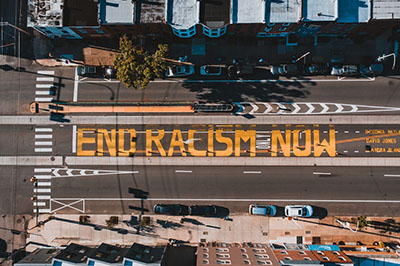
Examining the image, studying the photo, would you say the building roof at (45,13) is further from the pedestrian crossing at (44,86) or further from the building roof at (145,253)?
the building roof at (145,253)

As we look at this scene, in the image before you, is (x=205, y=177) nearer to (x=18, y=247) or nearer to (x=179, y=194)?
(x=179, y=194)

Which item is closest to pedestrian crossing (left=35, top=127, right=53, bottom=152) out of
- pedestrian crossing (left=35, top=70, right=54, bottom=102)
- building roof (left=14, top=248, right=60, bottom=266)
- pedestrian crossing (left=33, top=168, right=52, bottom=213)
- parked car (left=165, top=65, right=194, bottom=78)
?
pedestrian crossing (left=33, top=168, right=52, bottom=213)

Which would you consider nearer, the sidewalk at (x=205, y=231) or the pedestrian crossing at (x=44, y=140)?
the sidewalk at (x=205, y=231)

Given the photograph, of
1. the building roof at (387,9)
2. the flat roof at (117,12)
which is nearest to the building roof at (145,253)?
the flat roof at (117,12)

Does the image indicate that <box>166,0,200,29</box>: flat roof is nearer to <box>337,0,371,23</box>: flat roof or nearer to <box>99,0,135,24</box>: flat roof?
<box>99,0,135,24</box>: flat roof

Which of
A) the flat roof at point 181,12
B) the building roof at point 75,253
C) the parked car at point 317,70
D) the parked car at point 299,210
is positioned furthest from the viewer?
the parked car at point 317,70

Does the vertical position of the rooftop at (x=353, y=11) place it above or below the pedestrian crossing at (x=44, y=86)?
above

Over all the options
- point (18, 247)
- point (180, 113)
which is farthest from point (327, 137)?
point (18, 247)
